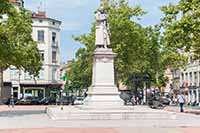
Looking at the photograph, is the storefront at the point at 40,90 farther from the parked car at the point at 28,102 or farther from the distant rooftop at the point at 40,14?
the parked car at the point at 28,102

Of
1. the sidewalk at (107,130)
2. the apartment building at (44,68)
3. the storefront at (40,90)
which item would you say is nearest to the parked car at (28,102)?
the apartment building at (44,68)

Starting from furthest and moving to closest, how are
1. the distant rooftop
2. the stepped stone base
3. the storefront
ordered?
1. the distant rooftop
2. the storefront
3. the stepped stone base

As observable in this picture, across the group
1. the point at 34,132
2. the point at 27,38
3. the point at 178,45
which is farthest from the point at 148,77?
the point at 34,132

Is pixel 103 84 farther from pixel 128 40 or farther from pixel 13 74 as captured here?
pixel 13 74

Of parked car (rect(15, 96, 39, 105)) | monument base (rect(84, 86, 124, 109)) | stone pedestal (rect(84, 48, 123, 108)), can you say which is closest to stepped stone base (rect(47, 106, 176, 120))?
monument base (rect(84, 86, 124, 109))

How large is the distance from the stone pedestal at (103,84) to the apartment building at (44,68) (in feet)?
170

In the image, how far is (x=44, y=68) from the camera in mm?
85000

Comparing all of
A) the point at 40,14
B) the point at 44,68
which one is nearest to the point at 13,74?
the point at 44,68

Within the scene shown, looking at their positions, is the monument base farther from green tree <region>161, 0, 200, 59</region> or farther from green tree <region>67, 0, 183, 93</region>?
green tree <region>67, 0, 183, 93</region>

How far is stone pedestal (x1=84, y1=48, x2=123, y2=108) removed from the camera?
96.3ft

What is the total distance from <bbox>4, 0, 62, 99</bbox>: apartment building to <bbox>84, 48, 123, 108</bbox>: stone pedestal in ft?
170

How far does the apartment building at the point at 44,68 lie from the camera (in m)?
81.9

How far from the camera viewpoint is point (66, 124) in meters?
23.1

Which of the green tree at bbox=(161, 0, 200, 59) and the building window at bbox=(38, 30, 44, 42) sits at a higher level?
the building window at bbox=(38, 30, 44, 42)
